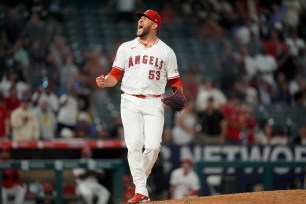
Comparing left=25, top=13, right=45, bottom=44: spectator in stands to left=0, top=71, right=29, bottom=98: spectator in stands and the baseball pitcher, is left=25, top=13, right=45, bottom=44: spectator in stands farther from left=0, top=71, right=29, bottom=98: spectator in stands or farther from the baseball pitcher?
the baseball pitcher

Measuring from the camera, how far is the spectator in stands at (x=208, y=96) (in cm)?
1784

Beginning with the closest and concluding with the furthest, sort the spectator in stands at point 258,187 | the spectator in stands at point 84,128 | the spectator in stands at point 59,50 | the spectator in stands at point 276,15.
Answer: the spectator in stands at point 258,187, the spectator in stands at point 84,128, the spectator in stands at point 59,50, the spectator in stands at point 276,15

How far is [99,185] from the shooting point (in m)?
14.3

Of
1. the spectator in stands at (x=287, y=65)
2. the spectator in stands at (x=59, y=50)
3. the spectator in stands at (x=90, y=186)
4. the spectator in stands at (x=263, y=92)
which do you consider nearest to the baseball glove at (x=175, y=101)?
the spectator in stands at (x=90, y=186)

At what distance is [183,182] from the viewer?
15.0 meters

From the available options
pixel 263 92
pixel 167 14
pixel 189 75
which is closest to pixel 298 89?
pixel 263 92

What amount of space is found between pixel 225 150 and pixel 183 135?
2.72ft

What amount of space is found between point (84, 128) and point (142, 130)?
623 centimetres

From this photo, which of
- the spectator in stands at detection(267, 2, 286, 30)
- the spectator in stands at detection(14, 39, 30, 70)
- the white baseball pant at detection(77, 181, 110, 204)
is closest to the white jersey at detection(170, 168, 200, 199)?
the white baseball pant at detection(77, 181, 110, 204)

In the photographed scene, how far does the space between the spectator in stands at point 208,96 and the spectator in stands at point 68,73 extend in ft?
7.92

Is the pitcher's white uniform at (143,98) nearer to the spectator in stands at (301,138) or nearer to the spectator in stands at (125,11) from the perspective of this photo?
the spectator in stands at (301,138)

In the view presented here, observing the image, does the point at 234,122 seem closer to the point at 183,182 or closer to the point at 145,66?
the point at 183,182

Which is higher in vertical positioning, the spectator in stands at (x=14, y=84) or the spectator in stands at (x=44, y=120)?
the spectator in stands at (x=14, y=84)

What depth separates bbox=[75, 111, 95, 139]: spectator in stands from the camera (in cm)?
1603
